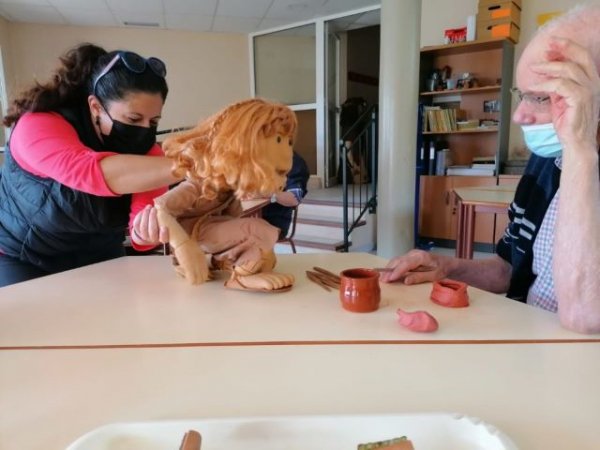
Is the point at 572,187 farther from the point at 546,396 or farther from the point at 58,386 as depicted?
the point at 58,386

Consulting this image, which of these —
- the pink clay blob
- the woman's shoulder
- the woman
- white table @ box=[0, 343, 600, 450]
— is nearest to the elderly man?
white table @ box=[0, 343, 600, 450]

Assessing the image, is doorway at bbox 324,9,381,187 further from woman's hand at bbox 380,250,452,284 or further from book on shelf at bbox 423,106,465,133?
woman's hand at bbox 380,250,452,284

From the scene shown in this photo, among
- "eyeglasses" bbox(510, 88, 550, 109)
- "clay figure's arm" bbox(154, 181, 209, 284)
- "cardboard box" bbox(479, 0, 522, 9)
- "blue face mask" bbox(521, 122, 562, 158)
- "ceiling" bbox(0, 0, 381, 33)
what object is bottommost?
"clay figure's arm" bbox(154, 181, 209, 284)

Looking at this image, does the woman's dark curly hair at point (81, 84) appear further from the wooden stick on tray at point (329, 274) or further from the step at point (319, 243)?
the step at point (319, 243)

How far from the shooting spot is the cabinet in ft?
15.0

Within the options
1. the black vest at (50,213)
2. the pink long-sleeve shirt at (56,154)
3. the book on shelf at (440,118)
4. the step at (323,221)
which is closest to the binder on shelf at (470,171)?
the book on shelf at (440,118)

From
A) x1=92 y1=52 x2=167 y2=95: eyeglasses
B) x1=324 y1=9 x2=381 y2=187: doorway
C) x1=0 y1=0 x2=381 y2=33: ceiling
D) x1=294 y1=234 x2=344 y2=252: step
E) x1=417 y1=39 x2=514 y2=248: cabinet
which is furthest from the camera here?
x1=324 y1=9 x2=381 y2=187: doorway

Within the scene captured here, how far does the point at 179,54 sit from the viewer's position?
267 inches

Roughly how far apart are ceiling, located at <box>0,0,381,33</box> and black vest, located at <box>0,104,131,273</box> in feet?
16.4

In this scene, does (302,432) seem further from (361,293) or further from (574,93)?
(574,93)

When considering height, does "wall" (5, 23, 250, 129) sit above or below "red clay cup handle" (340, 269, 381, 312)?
above

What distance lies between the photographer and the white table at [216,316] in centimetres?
80

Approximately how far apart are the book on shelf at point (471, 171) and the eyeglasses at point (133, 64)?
4.14 meters

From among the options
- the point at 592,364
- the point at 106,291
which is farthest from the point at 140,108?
the point at 592,364
